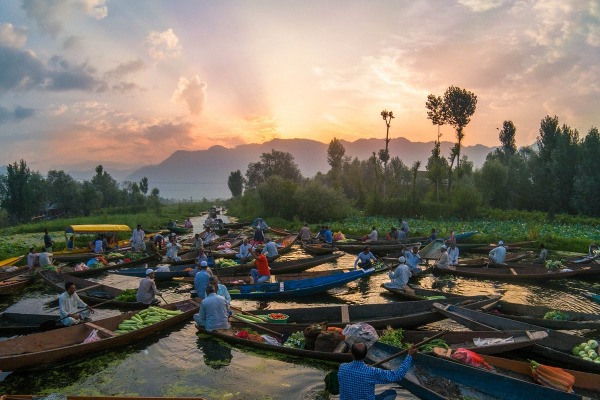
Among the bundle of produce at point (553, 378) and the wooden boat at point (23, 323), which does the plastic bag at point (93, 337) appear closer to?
the wooden boat at point (23, 323)

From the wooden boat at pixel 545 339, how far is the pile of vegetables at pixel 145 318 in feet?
26.2

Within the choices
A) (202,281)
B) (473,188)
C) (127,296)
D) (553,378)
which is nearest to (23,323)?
(127,296)

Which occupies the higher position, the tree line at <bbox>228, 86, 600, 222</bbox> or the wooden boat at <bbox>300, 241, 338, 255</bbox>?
the tree line at <bbox>228, 86, 600, 222</bbox>

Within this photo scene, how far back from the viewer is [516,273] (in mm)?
17875

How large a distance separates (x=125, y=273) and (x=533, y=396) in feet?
57.6

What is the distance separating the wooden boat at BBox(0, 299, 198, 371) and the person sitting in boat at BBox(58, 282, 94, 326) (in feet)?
1.86

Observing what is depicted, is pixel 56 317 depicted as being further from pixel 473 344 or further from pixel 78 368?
pixel 473 344

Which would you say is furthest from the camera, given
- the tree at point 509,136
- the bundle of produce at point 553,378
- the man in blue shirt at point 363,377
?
the tree at point 509,136

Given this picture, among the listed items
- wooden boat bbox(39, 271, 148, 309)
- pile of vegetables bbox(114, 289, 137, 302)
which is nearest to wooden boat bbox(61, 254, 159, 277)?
wooden boat bbox(39, 271, 148, 309)

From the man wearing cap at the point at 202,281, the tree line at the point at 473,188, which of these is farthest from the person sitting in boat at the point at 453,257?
the tree line at the point at 473,188

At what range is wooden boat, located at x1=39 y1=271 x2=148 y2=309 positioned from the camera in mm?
13531

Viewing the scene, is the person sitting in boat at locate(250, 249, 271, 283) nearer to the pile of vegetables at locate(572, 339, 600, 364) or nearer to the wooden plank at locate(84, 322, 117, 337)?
the wooden plank at locate(84, 322, 117, 337)

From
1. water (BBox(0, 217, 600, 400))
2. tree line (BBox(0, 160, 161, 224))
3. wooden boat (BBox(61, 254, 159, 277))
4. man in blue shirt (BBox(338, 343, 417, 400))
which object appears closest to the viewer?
man in blue shirt (BBox(338, 343, 417, 400))

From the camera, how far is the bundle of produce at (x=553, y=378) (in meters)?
7.24
